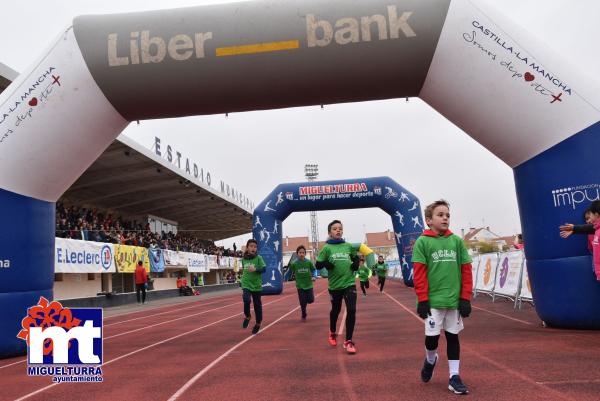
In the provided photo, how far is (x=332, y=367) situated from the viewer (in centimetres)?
605

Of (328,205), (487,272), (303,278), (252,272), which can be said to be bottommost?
(487,272)

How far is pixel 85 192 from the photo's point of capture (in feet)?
90.9

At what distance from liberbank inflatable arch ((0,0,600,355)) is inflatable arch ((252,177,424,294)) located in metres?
15.4

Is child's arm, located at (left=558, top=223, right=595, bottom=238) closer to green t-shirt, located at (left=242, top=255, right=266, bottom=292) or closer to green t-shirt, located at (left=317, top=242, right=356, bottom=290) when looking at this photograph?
green t-shirt, located at (left=317, top=242, right=356, bottom=290)

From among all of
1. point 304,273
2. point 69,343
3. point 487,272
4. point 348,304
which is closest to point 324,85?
point 348,304

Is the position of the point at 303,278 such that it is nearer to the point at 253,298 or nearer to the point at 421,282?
the point at 253,298

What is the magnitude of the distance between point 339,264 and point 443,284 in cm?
285

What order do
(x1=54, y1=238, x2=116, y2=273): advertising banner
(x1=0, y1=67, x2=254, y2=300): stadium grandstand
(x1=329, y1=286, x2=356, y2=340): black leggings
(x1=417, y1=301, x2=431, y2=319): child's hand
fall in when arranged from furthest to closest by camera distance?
(x1=0, y1=67, x2=254, y2=300): stadium grandstand
(x1=54, y1=238, x2=116, y2=273): advertising banner
(x1=329, y1=286, x2=356, y2=340): black leggings
(x1=417, y1=301, x2=431, y2=319): child's hand

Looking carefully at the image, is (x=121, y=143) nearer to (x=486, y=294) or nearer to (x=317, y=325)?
(x=317, y=325)

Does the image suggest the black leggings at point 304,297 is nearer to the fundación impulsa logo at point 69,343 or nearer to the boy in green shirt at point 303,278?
the boy in green shirt at point 303,278

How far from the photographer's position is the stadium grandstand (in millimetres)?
20891

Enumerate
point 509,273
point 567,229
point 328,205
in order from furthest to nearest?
1. point 328,205
2. point 509,273
3. point 567,229

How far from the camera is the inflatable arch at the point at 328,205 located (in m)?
23.7

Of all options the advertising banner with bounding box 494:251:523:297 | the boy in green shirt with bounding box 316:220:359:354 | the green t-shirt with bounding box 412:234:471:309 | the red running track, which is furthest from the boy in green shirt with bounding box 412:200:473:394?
the advertising banner with bounding box 494:251:523:297
